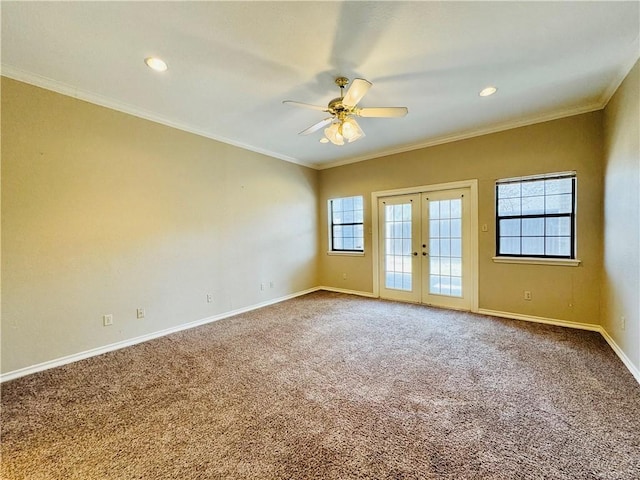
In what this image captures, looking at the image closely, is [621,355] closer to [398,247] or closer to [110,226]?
[398,247]

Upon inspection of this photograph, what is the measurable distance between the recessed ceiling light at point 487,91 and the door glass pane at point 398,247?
2138mm

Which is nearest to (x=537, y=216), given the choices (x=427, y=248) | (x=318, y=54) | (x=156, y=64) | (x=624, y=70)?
(x=427, y=248)

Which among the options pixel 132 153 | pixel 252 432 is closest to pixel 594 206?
pixel 252 432

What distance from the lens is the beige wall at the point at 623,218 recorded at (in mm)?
2371

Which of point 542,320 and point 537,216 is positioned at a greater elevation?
point 537,216

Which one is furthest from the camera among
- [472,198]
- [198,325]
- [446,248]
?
[446,248]

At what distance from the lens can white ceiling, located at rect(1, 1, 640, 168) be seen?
1857 mm

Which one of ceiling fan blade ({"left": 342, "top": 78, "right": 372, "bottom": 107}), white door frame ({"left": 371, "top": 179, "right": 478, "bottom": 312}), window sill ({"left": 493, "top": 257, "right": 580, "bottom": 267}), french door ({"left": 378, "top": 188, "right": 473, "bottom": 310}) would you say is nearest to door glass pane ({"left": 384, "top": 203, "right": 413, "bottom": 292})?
french door ({"left": 378, "top": 188, "right": 473, "bottom": 310})

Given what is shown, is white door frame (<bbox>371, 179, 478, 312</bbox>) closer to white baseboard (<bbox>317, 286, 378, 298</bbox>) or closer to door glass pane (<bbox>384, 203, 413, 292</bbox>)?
door glass pane (<bbox>384, 203, 413, 292</bbox>)

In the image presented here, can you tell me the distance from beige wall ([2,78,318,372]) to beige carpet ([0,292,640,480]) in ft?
1.56

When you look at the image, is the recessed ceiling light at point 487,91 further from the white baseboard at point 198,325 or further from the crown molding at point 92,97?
the crown molding at point 92,97

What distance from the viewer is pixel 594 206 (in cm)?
335

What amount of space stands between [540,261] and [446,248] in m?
1.25

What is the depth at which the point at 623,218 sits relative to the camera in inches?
104
